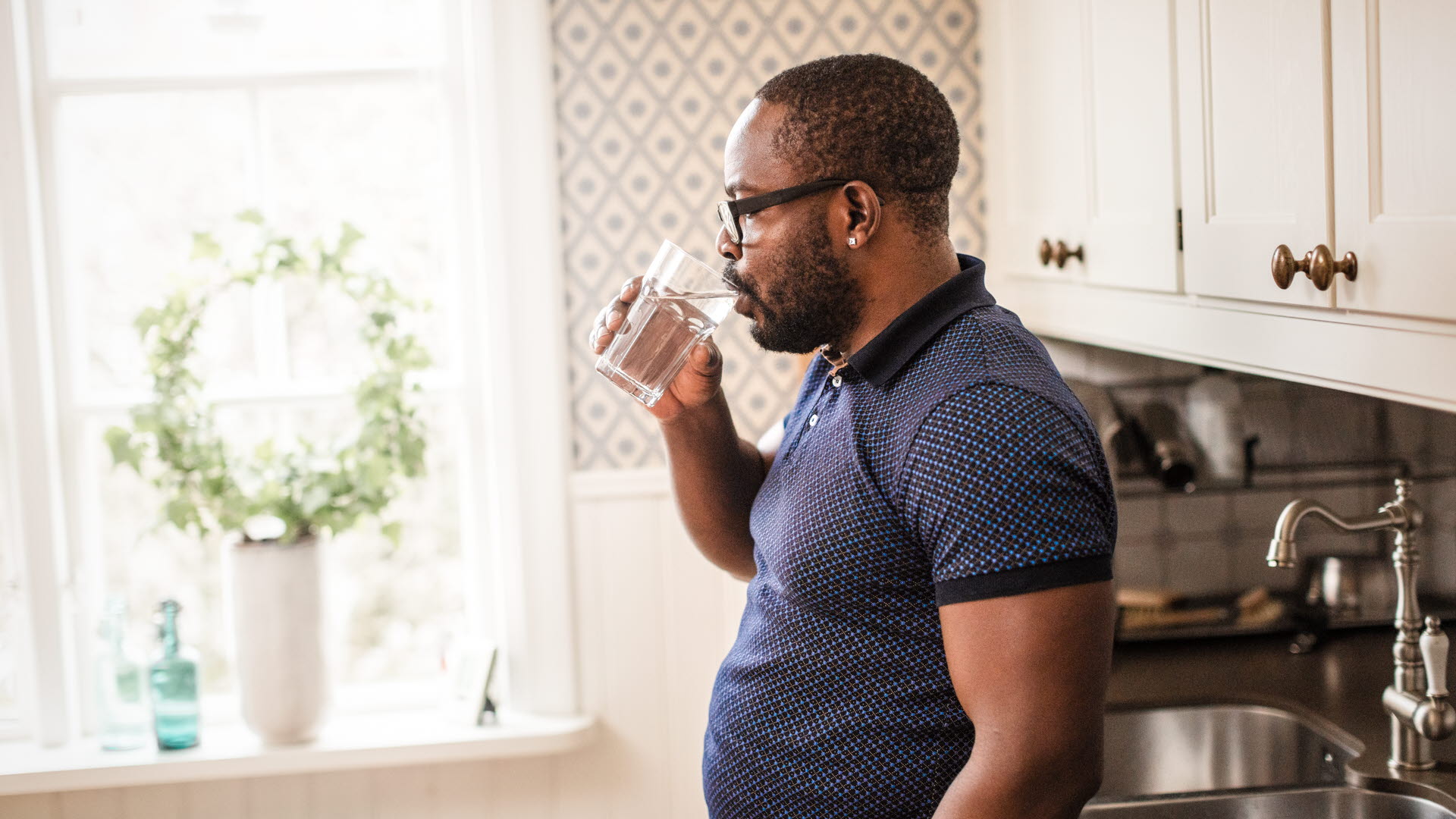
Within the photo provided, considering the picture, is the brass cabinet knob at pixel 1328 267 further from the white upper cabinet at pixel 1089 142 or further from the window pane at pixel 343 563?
the window pane at pixel 343 563

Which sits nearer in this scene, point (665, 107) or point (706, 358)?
point (706, 358)

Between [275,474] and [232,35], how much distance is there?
85 cm

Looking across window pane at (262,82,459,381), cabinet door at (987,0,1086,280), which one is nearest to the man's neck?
cabinet door at (987,0,1086,280)

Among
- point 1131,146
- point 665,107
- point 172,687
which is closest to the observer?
point 1131,146

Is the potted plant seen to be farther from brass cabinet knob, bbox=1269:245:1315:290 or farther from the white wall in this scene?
brass cabinet knob, bbox=1269:245:1315:290

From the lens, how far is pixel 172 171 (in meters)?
2.36

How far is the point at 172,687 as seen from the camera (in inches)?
85.7

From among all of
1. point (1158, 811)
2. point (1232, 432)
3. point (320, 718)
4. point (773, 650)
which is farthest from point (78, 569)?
point (1232, 432)

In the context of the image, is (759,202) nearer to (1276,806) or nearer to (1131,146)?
(1131,146)

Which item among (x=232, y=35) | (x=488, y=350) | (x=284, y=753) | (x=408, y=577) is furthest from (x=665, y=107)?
(x=284, y=753)

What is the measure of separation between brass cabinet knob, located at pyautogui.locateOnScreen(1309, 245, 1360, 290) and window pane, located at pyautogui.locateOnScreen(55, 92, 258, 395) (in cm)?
193

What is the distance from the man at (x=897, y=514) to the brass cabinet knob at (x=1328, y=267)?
10.3 inches

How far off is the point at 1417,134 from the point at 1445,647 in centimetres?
70

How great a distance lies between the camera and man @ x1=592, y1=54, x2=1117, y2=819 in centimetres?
96
